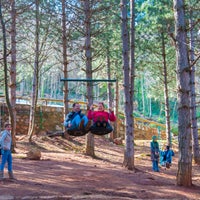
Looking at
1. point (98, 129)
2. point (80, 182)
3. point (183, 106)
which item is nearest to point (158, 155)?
point (183, 106)

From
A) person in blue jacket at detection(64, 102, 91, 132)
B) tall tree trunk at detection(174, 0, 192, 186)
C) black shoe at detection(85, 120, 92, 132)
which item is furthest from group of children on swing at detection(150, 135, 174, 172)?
person in blue jacket at detection(64, 102, 91, 132)

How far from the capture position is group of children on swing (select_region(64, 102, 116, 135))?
7293 millimetres

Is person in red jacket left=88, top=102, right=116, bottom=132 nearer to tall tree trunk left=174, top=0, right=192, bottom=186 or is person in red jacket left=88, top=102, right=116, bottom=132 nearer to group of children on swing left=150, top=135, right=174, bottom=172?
tall tree trunk left=174, top=0, right=192, bottom=186

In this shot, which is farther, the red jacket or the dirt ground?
the red jacket

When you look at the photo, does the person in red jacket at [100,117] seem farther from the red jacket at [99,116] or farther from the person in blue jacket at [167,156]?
the person in blue jacket at [167,156]

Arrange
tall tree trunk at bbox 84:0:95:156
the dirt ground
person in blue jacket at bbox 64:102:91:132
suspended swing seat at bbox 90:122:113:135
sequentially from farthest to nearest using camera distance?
tall tree trunk at bbox 84:0:95:156 < suspended swing seat at bbox 90:122:113:135 < person in blue jacket at bbox 64:102:91:132 < the dirt ground

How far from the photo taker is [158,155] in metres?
12.0

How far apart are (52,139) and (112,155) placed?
3649mm

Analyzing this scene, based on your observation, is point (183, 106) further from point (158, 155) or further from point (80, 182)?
point (158, 155)

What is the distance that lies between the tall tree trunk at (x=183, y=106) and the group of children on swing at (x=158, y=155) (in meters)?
3.94

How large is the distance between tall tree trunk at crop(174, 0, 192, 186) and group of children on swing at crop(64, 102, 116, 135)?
187 cm

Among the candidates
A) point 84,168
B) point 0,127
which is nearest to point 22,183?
point 84,168

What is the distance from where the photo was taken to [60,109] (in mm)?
21094

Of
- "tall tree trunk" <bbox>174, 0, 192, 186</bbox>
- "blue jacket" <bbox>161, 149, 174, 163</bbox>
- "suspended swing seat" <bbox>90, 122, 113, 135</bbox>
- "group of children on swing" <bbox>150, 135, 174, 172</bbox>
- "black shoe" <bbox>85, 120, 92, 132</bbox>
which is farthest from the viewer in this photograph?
"blue jacket" <bbox>161, 149, 174, 163</bbox>
